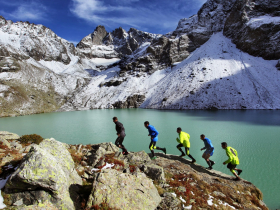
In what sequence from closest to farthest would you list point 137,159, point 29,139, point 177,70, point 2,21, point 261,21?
point 137,159
point 29,139
point 261,21
point 177,70
point 2,21

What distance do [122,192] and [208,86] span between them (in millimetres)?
78835

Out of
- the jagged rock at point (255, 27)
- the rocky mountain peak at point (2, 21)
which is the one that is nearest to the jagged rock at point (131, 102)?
the jagged rock at point (255, 27)

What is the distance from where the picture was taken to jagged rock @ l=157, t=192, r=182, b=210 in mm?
6511

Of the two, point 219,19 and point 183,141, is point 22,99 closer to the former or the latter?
point 183,141

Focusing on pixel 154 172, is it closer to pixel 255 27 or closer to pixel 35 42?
pixel 255 27

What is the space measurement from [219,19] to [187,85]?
78677 mm

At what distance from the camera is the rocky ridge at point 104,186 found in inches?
198

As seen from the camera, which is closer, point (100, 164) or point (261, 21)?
point (100, 164)

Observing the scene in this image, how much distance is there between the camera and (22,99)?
264 ft

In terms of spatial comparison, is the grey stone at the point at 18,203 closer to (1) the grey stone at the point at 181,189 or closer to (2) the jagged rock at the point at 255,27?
(1) the grey stone at the point at 181,189

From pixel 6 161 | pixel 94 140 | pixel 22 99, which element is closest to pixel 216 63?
pixel 94 140

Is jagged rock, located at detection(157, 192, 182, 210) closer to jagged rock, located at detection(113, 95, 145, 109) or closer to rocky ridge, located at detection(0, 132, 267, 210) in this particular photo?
rocky ridge, located at detection(0, 132, 267, 210)

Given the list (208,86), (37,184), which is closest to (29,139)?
(37,184)

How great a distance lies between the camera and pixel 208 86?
249 feet
